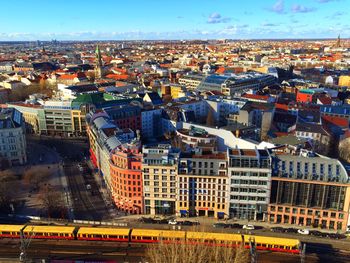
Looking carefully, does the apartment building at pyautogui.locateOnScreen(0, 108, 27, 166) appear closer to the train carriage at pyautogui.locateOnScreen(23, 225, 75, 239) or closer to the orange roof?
the train carriage at pyautogui.locateOnScreen(23, 225, 75, 239)

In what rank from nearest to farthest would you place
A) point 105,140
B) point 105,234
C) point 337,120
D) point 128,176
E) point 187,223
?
1. point 105,234
2. point 187,223
3. point 128,176
4. point 105,140
5. point 337,120

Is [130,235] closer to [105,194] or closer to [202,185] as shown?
[202,185]

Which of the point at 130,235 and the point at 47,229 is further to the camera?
the point at 47,229

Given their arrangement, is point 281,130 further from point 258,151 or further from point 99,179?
point 99,179

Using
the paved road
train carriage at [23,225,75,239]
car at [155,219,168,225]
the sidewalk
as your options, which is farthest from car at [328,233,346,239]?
train carriage at [23,225,75,239]

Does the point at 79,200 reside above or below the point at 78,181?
below

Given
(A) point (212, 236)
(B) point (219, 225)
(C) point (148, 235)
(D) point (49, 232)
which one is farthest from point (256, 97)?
(D) point (49, 232)

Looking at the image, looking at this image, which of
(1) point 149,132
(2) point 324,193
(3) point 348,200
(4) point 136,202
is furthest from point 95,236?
(1) point 149,132
